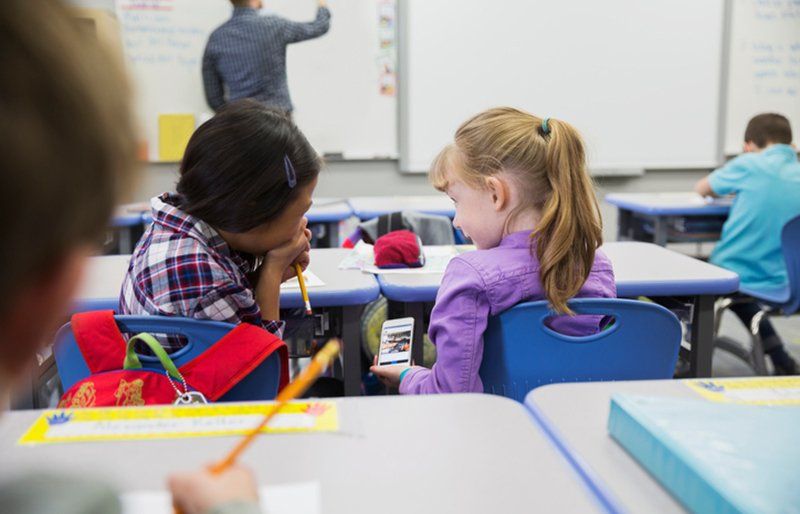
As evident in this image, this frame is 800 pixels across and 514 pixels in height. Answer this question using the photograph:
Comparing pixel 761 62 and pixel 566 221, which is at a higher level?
pixel 761 62

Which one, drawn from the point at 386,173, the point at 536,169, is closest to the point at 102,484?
the point at 536,169

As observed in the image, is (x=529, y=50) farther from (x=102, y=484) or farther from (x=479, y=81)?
(x=102, y=484)

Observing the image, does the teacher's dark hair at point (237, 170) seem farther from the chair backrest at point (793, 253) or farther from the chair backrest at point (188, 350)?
the chair backrest at point (793, 253)

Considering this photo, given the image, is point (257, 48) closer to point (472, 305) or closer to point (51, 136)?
point (472, 305)

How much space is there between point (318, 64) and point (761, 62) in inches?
121

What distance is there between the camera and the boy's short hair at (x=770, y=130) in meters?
3.53

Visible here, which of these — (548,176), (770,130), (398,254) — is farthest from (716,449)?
(770,130)

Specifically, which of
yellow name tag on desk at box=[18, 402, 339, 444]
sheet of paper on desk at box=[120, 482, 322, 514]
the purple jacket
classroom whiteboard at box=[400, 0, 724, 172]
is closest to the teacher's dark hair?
the purple jacket

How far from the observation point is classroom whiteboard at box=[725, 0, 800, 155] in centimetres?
500

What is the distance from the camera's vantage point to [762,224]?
10.4ft

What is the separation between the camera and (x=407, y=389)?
1.49 metres

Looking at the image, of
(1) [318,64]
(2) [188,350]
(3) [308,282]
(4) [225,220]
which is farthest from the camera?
(1) [318,64]

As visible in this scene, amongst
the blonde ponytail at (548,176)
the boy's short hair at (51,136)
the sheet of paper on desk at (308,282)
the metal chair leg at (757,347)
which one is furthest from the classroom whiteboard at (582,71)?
the boy's short hair at (51,136)

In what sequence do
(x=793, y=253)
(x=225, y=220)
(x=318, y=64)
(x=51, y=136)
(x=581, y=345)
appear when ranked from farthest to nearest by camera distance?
(x=318, y=64)
(x=793, y=253)
(x=225, y=220)
(x=581, y=345)
(x=51, y=136)
